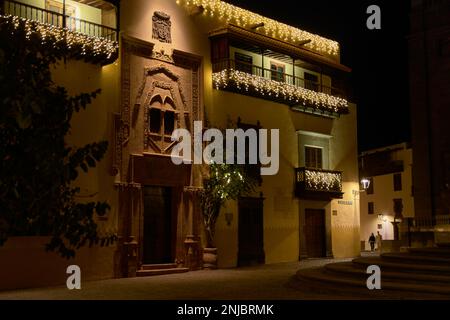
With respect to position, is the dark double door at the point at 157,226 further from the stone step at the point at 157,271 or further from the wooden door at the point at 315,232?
the wooden door at the point at 315,232

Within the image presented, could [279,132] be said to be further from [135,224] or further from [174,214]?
[135,224]

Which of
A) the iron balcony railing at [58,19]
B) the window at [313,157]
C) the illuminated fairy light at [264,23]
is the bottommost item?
the window at [313,157]

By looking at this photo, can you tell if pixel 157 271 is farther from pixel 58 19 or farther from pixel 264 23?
pixel 264 23

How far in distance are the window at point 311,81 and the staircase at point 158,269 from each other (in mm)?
11312

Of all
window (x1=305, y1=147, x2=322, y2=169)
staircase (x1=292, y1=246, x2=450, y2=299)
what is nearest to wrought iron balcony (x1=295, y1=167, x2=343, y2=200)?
window (x1=305, y1=147, x2=322, y2=169)

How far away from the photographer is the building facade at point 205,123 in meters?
20.3

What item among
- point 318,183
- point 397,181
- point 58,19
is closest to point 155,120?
point 58,19

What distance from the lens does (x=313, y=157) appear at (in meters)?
28.5

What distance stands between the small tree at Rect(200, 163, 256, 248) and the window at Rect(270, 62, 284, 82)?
6066mm

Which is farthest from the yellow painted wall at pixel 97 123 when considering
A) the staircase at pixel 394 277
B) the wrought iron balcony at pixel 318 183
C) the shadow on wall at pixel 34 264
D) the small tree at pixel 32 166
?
the small tree at pixel 32 166

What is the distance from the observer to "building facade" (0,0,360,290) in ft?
66.7

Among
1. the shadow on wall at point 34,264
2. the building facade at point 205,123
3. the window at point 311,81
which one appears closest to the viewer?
the shadow on wall at point 34,264

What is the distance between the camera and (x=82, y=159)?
22.4 ft
